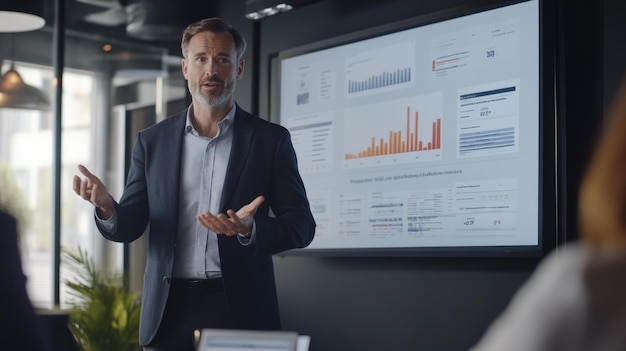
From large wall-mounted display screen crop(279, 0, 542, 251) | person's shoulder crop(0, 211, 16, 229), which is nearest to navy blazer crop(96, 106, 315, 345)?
large wall-mounted display screen crop(279, 0, 542, 251)

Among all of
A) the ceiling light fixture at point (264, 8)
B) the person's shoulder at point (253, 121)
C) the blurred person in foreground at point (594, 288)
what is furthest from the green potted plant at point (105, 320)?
the blurred person in foreground at point (594, 288)

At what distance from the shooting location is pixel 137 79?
6590 mm

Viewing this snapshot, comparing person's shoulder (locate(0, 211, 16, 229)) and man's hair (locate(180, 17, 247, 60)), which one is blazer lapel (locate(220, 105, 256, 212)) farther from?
person's shoulder (locate(0, 211, 16, 229))

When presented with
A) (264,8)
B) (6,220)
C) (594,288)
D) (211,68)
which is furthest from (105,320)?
(594,288)

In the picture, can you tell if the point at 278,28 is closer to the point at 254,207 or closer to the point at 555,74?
the point at 555,74

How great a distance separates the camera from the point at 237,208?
335 cm

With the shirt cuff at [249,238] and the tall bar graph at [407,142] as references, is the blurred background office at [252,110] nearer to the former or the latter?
the tall bar graph at [407,142]

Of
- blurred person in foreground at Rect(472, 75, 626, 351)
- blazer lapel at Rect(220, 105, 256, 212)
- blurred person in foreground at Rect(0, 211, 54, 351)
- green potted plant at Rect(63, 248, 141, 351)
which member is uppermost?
blazer lapel at Rect(220, 105, 256, 212)

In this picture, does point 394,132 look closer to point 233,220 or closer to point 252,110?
point 252,110

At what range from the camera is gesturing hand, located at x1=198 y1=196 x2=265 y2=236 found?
120 inches

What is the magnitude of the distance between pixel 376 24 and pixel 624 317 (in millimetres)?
4457

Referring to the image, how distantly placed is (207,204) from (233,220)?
29cm

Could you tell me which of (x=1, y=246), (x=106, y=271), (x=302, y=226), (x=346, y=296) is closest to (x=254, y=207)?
(x=302, y=226)

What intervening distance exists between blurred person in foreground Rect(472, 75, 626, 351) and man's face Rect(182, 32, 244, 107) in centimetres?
280
